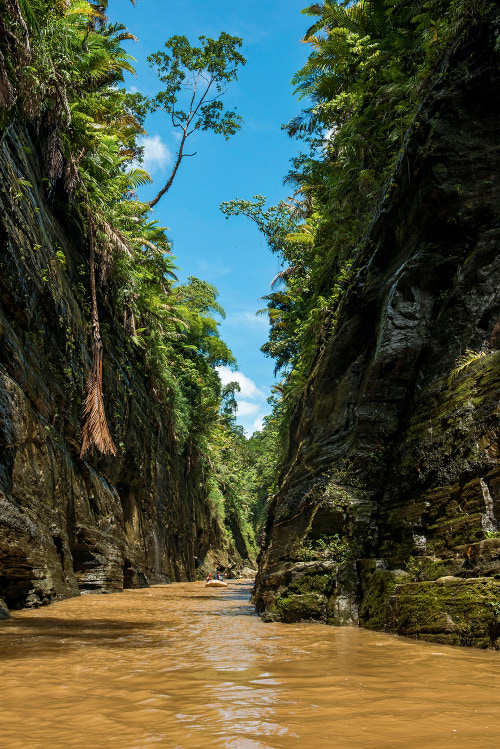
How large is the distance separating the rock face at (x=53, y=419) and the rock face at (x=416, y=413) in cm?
417

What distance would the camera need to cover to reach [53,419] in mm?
10539

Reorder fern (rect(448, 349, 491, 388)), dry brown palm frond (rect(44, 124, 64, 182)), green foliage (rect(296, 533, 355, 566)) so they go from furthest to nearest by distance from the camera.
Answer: dry brown palm frond (rect(44, 124, 64, 182)) < green foliage (rect(296, 533, 355, 566)) < fern (rect(448, 349, 491, 388))

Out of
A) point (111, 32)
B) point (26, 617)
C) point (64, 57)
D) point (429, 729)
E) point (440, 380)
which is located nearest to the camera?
point (429, 729)

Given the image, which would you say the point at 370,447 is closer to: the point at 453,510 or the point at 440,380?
the point at 440,380

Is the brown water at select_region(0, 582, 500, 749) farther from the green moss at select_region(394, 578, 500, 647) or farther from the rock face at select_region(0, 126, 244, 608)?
the rock face at select_region(0, 126, 244, 608)

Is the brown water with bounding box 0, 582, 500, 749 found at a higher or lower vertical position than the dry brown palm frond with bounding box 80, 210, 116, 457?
lower

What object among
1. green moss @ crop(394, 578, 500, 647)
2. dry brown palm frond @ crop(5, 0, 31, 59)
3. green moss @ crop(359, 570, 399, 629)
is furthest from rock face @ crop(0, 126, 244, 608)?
green moss @ crop(394, 578, 500, 647)

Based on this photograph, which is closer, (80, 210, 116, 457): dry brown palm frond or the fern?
the fern

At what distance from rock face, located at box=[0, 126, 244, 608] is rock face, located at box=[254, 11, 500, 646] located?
4173mm

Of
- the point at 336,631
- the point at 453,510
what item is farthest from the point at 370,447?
the point at 336,631

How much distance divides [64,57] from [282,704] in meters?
13.9

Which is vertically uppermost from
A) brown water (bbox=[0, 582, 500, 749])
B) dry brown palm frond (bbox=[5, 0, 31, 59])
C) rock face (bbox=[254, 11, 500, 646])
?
dry brown palm frond (bbox=[5, 0, 31, 59])

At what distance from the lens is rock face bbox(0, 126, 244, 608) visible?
7.84 metres

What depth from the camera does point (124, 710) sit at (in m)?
2.33
